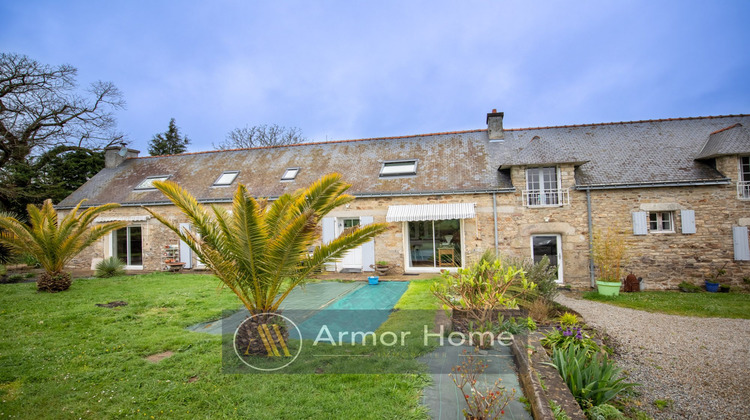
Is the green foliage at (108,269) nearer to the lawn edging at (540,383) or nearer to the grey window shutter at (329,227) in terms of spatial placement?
the grey window shutter at (329,227)

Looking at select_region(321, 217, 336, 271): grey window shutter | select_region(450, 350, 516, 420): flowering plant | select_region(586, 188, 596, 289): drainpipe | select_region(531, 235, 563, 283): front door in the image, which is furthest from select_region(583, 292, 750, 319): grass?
select_region(321, 217, 336, 271): grey window shutter

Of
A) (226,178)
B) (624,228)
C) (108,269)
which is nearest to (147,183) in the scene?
(226,178)

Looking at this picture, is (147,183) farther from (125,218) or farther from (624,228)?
(624,228)

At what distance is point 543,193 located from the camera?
1392 cm

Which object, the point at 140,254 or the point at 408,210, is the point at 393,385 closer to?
the point at 408,210

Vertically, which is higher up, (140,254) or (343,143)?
(343,143)

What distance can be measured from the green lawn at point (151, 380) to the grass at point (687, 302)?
7281 millimetres

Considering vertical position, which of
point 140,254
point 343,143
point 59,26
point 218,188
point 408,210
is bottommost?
point 140,254

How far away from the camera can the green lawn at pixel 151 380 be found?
4.11 m

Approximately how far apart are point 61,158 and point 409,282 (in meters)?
29.2

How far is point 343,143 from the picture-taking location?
65.2 feet

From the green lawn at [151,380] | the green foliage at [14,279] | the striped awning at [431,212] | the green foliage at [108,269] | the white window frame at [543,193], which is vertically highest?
the white window frame at [543,193]

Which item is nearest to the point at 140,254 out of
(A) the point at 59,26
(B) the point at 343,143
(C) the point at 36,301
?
(C) the point at 36,301

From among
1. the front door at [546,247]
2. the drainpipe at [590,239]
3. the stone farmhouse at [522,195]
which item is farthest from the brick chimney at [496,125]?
the front door at [546,247]
